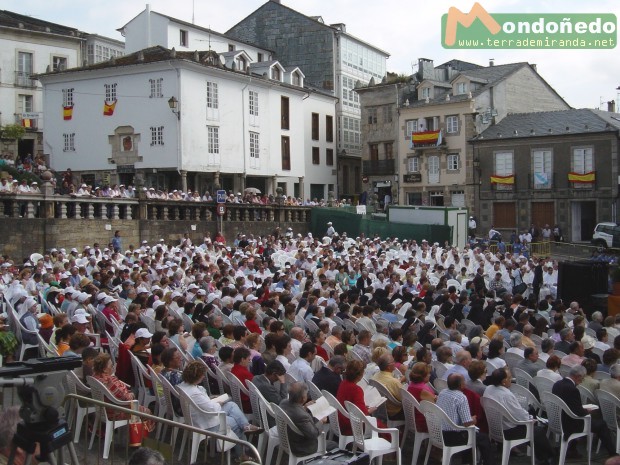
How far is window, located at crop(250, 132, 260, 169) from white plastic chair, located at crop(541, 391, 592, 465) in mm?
34126

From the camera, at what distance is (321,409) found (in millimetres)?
7637

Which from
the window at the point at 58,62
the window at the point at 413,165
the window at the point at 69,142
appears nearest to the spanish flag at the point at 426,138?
the window at the point at 413,165

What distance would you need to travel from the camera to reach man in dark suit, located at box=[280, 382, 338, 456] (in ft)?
24.6

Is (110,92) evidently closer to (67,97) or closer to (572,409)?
(67,97)

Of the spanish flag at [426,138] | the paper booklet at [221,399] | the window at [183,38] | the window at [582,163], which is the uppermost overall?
the window at [183,38]

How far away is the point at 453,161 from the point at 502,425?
38.8 m

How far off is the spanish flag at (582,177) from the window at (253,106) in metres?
18.0

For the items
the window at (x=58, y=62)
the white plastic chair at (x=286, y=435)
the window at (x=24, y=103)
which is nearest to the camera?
the white plastic chair at (x=286, y=435)

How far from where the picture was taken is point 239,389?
8.58 metres

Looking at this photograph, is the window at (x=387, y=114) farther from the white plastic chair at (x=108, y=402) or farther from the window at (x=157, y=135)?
the white plastic chair at (x=108, y=402)

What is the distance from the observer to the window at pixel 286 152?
4476cm

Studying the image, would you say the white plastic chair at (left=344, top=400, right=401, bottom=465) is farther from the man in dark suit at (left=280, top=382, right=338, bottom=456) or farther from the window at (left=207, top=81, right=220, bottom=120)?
the window at (left=207, top=81, right=220, bottom=120)

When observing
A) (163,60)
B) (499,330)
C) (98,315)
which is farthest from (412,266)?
(163,60)

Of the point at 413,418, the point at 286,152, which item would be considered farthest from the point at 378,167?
the point at 413,418
